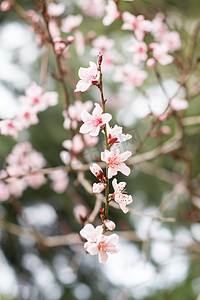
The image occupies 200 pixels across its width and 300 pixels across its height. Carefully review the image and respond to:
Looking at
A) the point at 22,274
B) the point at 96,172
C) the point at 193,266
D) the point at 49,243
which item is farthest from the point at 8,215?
the point at 96,172

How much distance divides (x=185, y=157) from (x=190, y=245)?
0.47 metres

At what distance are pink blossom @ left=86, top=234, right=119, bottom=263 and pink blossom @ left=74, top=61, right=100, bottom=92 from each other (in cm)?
37

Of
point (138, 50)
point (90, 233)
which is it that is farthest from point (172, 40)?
point (90, 233)

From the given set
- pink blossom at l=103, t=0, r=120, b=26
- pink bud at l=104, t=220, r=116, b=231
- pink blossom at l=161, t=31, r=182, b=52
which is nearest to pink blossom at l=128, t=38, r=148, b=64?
pink blossom at l=103, t=0, r=120, b=26

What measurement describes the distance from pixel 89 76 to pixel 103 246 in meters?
0.42

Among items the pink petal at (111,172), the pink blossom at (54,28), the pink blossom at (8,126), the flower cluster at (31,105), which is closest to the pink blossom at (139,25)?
the pink blossom at (54,28)

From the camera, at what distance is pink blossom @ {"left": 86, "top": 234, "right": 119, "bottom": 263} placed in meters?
0.79

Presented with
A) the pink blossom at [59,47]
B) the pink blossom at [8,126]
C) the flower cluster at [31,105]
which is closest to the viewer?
the pink blossom at [59,47]

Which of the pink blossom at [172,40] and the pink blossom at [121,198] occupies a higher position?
the pink blossom at [172,40]

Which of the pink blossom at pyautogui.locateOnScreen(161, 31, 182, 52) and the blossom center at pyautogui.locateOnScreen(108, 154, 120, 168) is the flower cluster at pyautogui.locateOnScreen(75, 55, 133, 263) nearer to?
the blossom center at pyautogui.locateOnScreen(108, 154, 120, 168)

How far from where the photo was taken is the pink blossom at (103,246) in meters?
0.79

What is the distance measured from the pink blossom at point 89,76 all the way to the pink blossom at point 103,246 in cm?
37

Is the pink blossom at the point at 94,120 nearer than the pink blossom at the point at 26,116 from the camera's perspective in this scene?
Yes

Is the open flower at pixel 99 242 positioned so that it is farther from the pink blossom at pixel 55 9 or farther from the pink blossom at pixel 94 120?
the pink blossom at pixel 55 9
